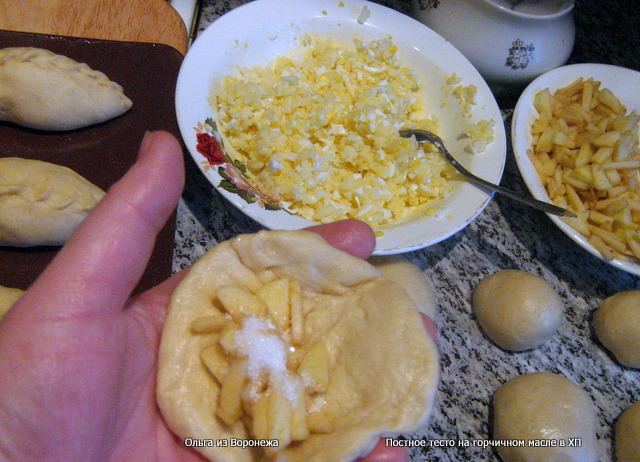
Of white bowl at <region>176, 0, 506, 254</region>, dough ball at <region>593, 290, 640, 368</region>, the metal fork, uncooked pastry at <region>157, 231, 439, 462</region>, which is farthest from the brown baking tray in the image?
dough ball at <region>593, 290, 640, 368</region>

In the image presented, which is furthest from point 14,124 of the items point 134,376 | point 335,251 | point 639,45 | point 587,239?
point 639,45

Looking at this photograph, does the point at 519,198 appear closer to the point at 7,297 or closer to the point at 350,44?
the point at 350,44

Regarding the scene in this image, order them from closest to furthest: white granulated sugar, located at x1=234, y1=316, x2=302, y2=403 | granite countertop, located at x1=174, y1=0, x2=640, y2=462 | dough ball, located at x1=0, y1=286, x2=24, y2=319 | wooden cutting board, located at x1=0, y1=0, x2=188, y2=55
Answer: white granulated sugar, located at x1=234, y1=316, x2=302, y2=403
dough ball, located at x1=0, y1=286, x2=24, y2=319
granite countertop, located at x1=174, y1=0, x2=640, y2=462
wooden cutting board, located at x1=0, y1=0, x2=188, y2=55

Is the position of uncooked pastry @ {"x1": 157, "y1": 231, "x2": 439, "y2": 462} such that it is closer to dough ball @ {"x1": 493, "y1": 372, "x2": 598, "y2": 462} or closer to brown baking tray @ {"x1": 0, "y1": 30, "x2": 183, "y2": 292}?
brown baking tray @ {"x1": 0, "y1": 30, "x2": 183, "y2": 292}

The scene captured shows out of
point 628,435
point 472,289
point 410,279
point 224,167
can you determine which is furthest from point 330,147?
point 628,435

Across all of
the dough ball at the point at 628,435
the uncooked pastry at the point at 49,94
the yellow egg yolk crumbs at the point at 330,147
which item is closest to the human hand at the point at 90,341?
the yellow egg yolk crumbs at the point at 330,147

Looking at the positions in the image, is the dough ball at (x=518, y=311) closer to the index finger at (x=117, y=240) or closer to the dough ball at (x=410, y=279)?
the dough ball at (x=410, y=279)

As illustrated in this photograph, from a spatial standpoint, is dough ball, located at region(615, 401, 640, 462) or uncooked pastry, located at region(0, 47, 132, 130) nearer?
dough ball, located at region(615, 401, 640, 462)

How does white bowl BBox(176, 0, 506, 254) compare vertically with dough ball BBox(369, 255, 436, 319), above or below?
above
